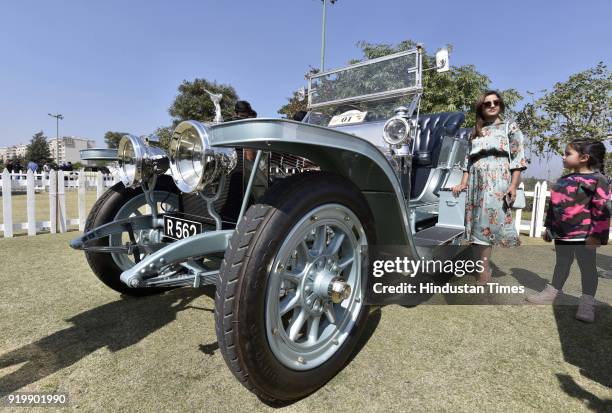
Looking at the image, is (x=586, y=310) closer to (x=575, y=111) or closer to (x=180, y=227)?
(x=180, y=227)

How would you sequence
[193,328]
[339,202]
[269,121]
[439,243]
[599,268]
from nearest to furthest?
[269,121]
[339,202]
[193,328]
[439,243]
[599,268]

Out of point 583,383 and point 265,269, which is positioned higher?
point 265,269

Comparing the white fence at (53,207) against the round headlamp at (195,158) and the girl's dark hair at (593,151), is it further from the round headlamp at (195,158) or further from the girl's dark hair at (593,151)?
the round headlamp at (195,158)

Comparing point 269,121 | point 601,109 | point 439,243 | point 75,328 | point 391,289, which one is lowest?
point 75,328

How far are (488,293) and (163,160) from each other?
Result: 2834mm

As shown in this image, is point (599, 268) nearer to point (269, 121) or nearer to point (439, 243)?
point (439, 243)

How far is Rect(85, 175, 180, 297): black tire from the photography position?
97.3 inches

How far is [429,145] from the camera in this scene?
3.69 metres

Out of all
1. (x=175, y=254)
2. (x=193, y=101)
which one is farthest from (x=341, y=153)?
(x=193, y=101)

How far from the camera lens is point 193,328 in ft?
7.33

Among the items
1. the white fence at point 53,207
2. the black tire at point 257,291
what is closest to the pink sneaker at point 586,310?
the black tire at point 257,291

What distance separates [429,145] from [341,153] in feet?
7.60

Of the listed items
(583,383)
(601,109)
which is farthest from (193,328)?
(601,109)

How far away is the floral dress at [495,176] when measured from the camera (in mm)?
2572
